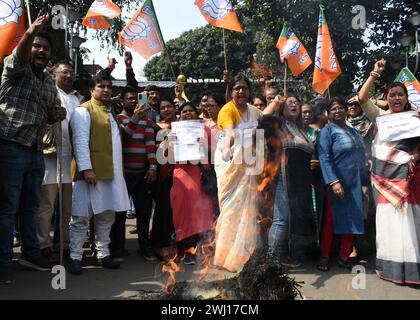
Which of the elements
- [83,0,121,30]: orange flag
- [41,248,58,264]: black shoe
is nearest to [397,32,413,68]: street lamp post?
[83,0,121,30]: orange flag

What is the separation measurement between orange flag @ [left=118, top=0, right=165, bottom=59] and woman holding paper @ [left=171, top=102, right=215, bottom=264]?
1940mm

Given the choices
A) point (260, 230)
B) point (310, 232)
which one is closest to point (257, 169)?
point (260, 230)

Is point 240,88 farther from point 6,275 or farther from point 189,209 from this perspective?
point 6,275

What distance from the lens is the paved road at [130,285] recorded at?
3.68m

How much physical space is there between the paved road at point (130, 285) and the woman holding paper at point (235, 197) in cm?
48

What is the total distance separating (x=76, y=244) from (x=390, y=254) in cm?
314

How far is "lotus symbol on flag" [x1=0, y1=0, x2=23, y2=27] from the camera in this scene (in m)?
4.02

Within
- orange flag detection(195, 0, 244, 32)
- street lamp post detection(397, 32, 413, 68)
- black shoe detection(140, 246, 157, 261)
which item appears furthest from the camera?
street lamp post detection(397, 32, 413, 68)

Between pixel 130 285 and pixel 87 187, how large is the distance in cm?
112

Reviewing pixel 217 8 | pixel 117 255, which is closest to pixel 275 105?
pixel 217 8

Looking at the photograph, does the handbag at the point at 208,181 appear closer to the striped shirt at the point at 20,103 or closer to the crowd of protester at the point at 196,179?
the crowd of protester at the point at 196,179

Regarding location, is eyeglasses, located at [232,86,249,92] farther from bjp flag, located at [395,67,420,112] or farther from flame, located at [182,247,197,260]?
bjp flag, located at [395,67,420,112]

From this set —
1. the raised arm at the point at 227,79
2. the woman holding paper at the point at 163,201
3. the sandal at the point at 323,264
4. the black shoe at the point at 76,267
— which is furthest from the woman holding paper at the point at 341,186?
the black shoe at the point at 76,267

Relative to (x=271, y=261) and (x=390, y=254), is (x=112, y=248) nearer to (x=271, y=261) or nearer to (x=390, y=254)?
(x=271, y=261)
